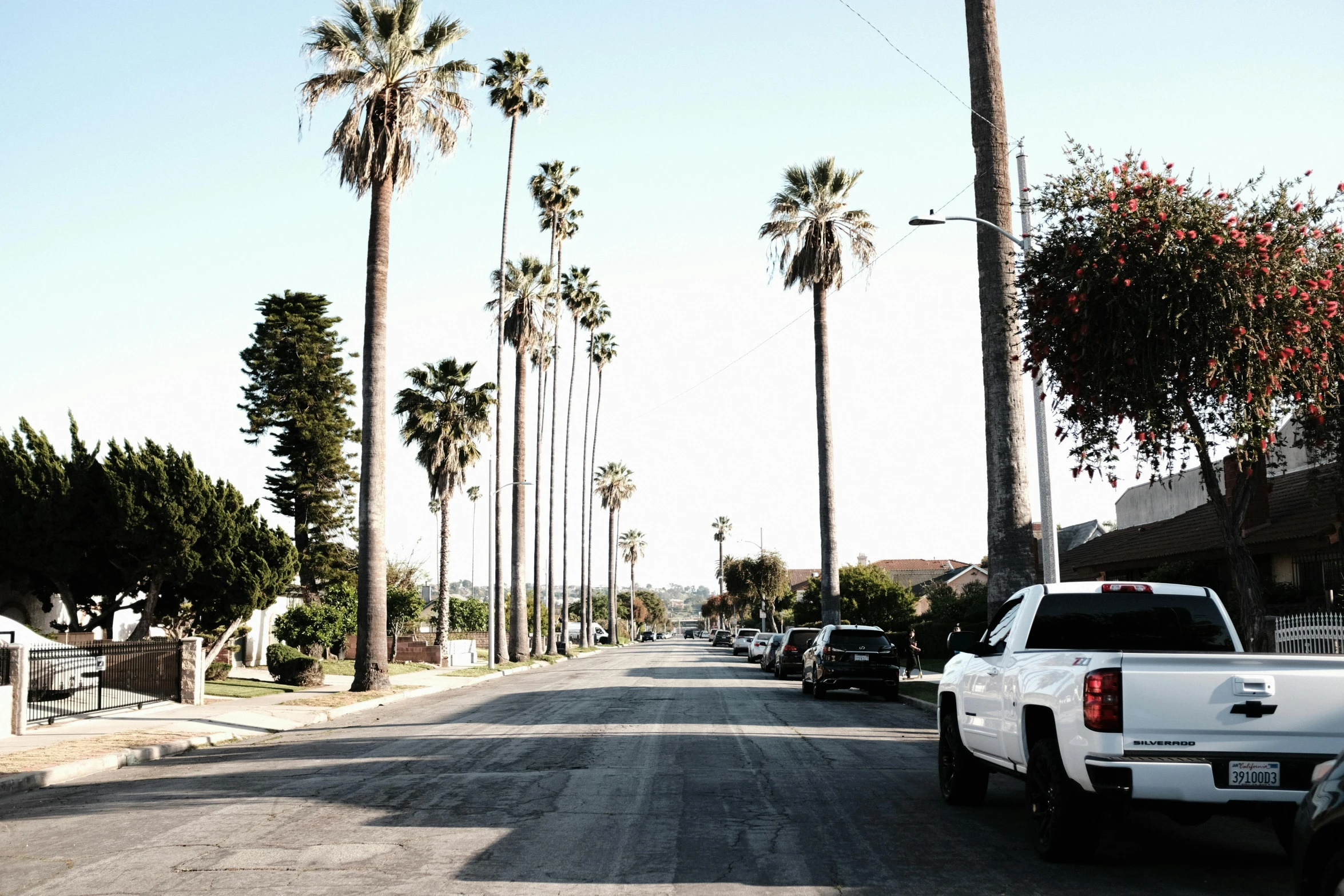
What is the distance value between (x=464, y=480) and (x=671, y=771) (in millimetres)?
45265

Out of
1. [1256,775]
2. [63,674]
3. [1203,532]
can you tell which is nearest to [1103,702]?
[1256,775]

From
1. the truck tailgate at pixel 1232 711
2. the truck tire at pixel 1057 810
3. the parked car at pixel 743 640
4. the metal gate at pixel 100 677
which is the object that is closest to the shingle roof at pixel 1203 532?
the truck tire at pixel 1057 810

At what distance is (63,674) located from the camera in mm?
21406

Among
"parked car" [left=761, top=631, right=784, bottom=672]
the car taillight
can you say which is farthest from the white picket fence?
"parked car" [left=761, top=631, right=784, bottom=672]

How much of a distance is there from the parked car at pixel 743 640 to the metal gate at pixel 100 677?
3926 cm

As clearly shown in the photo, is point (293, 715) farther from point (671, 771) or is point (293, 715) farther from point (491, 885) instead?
point (491, 885)

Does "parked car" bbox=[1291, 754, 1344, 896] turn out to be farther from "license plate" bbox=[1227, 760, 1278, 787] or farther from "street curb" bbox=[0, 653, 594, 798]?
"street curb" bbox=[0, 653, 594, 798]

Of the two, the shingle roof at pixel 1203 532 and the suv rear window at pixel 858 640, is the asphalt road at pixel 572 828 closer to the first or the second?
the suv rear window at pixel 858 640

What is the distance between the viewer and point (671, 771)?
13.3 m

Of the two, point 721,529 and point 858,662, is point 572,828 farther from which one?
point 721,529

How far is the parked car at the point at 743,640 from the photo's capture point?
207 feet

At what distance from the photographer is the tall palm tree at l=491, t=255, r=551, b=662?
5200 cm

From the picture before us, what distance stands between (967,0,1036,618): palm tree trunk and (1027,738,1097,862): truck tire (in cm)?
1068

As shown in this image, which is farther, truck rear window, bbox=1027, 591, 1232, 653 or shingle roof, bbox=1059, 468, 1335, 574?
shingle roof, bbox=1059, 468, 1335, 574
